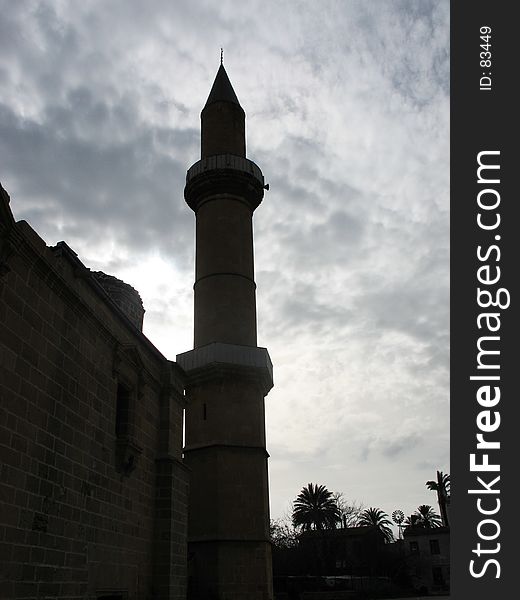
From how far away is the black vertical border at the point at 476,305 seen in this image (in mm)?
6844

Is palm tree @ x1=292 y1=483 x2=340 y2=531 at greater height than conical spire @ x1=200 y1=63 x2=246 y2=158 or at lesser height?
lesser

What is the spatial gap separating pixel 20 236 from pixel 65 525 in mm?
4094

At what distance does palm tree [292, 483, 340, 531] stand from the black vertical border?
45336 mm

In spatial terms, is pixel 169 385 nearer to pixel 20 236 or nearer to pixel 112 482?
pixel 112 482

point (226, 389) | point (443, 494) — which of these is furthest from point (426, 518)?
point (226, 389)

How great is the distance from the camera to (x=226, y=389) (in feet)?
60.4

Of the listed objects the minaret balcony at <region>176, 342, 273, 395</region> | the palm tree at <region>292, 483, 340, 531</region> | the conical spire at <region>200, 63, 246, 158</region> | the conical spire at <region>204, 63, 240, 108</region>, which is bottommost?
the palm tree at <region>292, 483, 340, 531</region>

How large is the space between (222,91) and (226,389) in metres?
11.3

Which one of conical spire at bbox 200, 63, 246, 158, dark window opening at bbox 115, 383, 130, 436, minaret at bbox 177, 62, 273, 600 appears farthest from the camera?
conical spire at bbox 200, 63, 246, 158

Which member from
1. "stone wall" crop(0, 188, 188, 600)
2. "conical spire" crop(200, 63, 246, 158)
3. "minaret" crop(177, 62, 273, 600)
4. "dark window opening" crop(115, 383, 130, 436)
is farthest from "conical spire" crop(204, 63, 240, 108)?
"dark window opening" crop(115, 383, 130, 436)

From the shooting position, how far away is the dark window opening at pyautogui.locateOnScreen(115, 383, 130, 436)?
38.2ft

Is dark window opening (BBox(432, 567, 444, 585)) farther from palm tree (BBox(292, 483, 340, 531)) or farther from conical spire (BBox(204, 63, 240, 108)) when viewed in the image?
conical spire (BBox(204, 63, 240, 108))

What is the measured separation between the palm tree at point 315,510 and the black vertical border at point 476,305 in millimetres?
45336

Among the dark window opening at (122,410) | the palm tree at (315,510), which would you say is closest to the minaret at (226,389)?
the dark window opening at (122,410)
